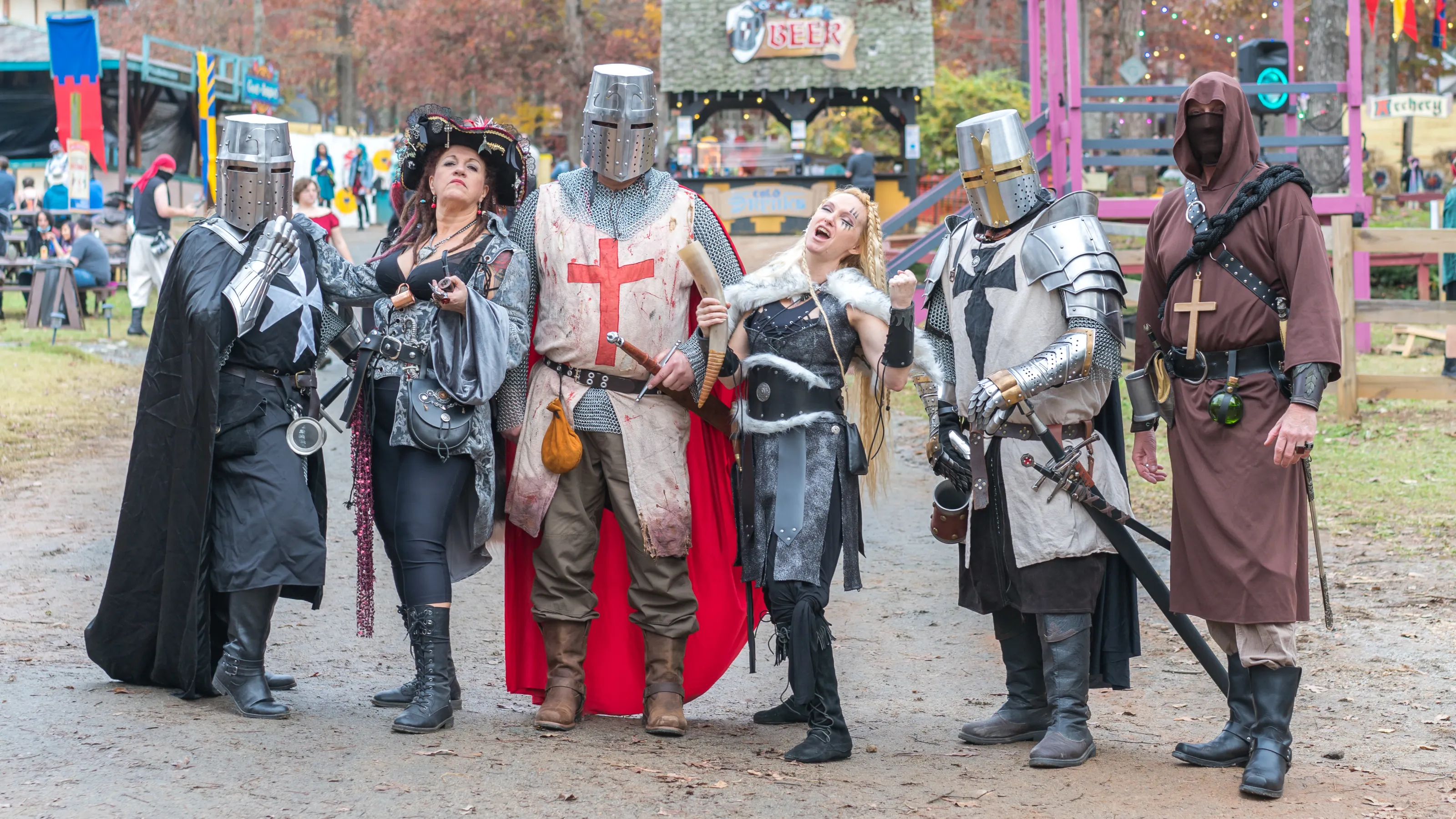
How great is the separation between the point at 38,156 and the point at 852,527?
29499 mm

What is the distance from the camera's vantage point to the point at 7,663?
187 inches

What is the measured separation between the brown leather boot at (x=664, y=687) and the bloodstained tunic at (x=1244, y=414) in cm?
143

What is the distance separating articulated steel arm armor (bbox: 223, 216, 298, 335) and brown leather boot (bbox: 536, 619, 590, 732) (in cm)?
123

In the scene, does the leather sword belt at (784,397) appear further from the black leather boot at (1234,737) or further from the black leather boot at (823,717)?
the black leather boot at (1234,737)

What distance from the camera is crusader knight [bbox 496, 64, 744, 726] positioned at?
4270mm

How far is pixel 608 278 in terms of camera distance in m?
4.29

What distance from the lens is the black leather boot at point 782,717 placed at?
4465 mm

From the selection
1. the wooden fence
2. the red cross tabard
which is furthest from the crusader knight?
the wooden fence

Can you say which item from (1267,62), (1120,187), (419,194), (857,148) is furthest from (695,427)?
(857,148)

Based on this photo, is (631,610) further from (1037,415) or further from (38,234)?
(38,234)

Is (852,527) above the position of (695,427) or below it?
below

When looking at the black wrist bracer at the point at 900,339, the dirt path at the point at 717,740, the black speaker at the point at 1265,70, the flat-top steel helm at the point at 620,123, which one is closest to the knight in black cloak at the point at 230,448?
the dirt path at the point at 717,740

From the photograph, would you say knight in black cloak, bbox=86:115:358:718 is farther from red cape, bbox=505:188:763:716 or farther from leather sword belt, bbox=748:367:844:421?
leather sword belt, bbox=748:367:844:421

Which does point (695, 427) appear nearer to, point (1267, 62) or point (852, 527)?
point (852, 527)
